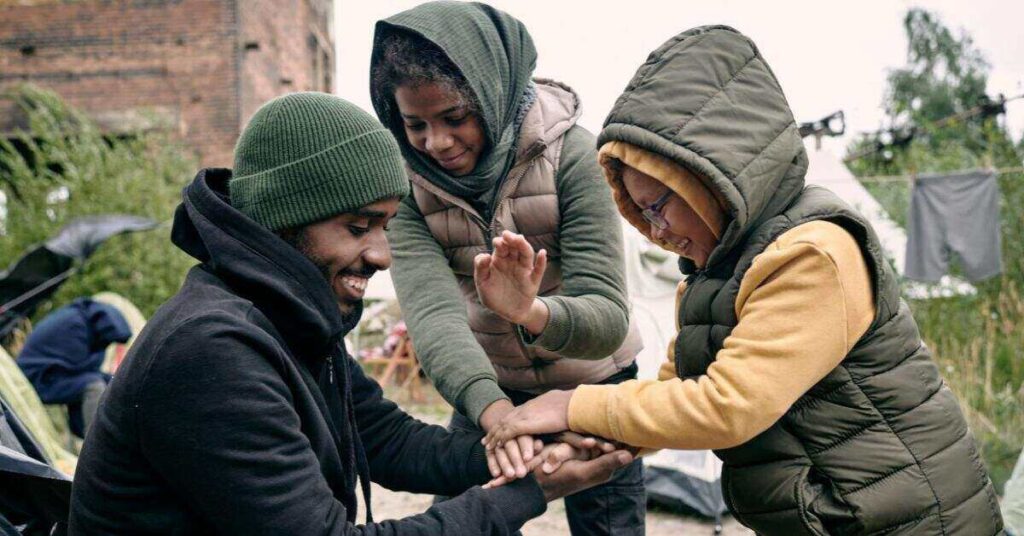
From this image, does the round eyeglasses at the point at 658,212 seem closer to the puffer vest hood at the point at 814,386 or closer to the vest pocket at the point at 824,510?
the puffer vest hood at the point at 814,386

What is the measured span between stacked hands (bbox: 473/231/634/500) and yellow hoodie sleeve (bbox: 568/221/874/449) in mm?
307

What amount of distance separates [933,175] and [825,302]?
25.3 ft

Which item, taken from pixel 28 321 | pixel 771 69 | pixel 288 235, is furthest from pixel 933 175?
pixel 28 321

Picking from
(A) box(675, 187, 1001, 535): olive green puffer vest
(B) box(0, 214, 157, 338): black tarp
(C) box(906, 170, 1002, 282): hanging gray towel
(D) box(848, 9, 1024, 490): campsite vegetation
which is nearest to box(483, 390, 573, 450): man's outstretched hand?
(A) box(675, 187, 1001, 535): olive green puffer vest

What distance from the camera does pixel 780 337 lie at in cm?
150

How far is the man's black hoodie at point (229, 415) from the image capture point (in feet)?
4.41

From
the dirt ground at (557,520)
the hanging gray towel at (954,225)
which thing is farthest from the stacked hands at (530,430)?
the hanging gray towel at (954,225)

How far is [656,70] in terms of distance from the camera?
170 centimetres

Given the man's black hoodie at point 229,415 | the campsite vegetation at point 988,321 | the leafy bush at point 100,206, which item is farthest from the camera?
the leafy bush at point 100,206

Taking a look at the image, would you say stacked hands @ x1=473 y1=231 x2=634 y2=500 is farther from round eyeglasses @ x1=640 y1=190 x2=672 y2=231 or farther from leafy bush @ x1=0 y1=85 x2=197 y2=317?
leafy bush @ x1=0 y1=85 x2=197 y2=317

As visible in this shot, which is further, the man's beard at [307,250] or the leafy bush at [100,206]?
the leafy bush at [100,206]

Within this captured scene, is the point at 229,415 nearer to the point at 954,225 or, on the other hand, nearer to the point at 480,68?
the point at 480,68

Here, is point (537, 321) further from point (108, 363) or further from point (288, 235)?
point (108, 363)

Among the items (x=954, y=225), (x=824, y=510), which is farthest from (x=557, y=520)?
(x=954, y=225)
